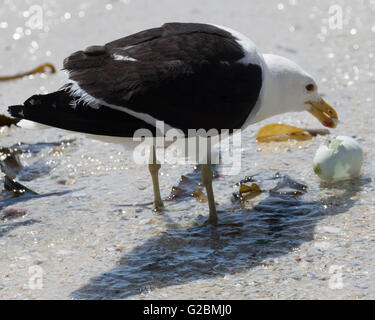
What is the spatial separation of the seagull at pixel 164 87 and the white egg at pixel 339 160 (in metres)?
0.48

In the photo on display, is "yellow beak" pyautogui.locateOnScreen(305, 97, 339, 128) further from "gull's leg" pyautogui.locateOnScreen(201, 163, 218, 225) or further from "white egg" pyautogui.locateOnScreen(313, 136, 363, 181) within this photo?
"gull's leg" pyautogui.locateOnScreen(201, 163, 218, 225)

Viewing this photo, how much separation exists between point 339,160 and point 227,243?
0.94 m

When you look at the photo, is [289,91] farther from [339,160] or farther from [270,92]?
[339,160]

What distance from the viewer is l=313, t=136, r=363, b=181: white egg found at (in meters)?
4.46

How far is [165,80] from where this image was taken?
387 centimetres

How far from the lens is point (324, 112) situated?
4688 millimetres

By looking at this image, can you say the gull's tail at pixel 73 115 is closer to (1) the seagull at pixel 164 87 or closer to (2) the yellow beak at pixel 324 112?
(1) the seagull at pixel 164 87

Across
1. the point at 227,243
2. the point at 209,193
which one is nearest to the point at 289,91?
the point at 209,193

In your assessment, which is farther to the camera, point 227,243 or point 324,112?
point 324,112

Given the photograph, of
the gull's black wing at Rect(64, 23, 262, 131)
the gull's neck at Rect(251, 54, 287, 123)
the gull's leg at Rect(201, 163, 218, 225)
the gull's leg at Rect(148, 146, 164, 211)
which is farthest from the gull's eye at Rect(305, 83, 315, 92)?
the gull's leg at Rect(148, 146, 164, 211)

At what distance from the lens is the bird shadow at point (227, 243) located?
3568 mm
